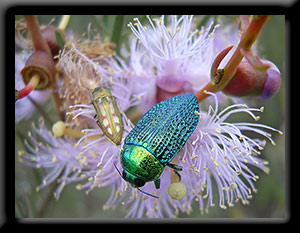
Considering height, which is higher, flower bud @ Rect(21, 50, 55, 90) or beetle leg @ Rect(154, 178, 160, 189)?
flower bud @ Rect(21, 50, 55, 90)

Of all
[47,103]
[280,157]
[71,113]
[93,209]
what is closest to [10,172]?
[71,113]

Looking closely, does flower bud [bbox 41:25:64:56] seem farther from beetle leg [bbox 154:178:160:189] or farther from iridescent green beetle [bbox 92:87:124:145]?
beetle leg [bbox 154:178:160:189]

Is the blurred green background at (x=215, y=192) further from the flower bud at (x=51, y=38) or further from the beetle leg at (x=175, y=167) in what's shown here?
the beetle leg at (x=175, y=167)

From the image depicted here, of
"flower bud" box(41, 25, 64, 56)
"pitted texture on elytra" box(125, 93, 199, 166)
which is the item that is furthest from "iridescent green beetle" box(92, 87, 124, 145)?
"flower bud" box(41, 25, 64, 56)

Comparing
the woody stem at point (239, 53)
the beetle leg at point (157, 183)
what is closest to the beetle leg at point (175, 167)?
the beetle leg at point (157, 183)

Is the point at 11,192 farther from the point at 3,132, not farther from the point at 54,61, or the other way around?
the point at 54,61
